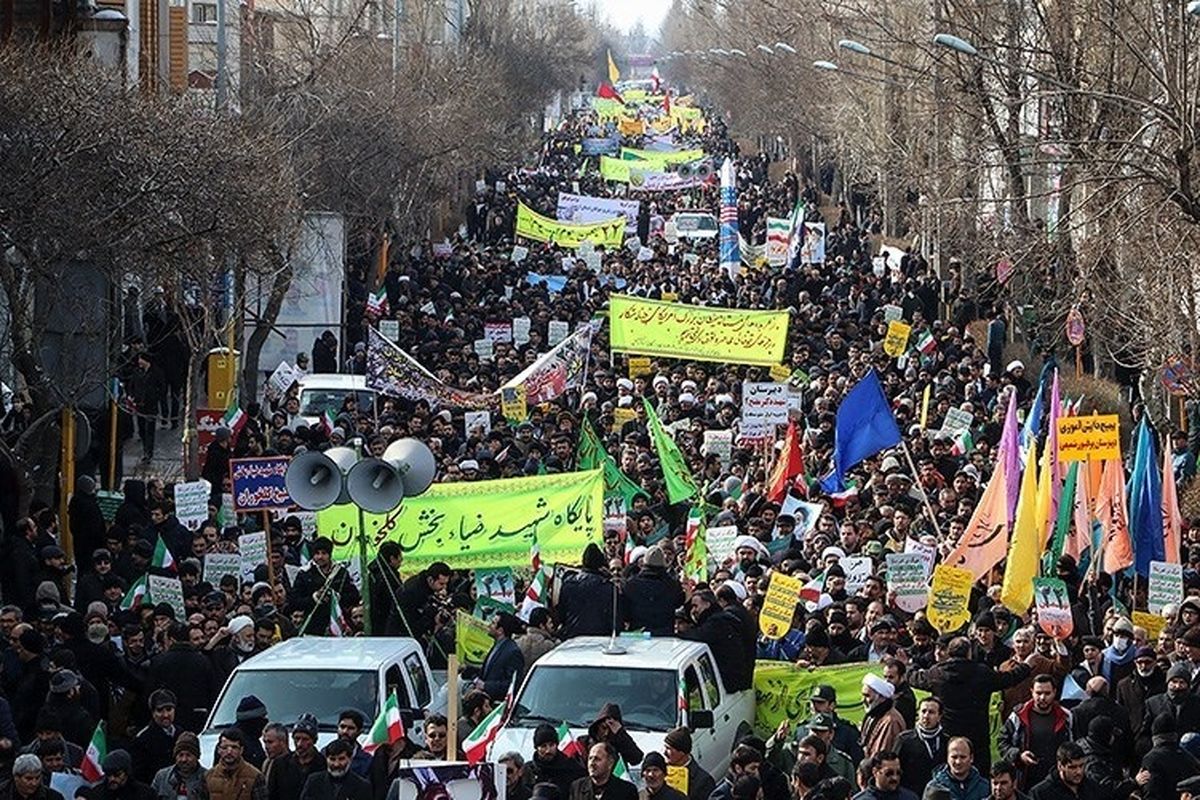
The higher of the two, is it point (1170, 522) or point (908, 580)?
point (1170, 522)

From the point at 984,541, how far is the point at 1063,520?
909mm

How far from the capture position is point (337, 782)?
41.3 ft

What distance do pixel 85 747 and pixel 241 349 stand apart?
21565 millimetres

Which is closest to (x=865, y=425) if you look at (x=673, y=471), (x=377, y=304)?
(x=673, y=471)

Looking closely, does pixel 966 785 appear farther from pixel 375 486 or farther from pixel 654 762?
Result: pixel 375 486

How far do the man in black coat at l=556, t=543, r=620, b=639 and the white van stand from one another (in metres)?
13.7

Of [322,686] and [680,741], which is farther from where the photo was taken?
[322,686]

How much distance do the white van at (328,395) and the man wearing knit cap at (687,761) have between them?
58.8 feet

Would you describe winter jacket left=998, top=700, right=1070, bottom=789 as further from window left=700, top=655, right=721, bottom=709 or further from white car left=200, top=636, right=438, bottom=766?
white car left=200, top=636, right=438, bottom=766

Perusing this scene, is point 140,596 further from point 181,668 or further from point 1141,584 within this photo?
point 1141,584

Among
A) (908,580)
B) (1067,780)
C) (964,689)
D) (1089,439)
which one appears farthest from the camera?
(1089,439)

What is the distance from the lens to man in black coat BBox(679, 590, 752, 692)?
1578 centimetres

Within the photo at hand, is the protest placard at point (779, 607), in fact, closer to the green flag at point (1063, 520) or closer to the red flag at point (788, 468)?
the green flag at point (1063, 520)

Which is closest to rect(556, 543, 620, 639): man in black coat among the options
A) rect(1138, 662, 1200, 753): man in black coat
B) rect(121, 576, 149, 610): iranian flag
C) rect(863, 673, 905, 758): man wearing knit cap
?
rect(121, 576, 149, 610): iranian flag
